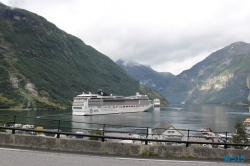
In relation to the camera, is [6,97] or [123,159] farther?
[6,97]

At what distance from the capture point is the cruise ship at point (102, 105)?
514ft

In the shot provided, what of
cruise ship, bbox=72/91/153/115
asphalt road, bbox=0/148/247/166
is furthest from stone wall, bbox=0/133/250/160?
cruise ship, bbox=72/91/153/115

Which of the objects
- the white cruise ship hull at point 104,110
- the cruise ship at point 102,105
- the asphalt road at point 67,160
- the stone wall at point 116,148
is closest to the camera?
the asphalt road at point 67,160

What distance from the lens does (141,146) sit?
12.6m

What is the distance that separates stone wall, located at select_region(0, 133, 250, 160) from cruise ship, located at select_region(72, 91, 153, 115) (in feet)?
467

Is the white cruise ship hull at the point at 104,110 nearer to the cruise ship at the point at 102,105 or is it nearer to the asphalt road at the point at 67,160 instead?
the cruise ship at the point at 102,105

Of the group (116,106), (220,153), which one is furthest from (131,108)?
(220,153)

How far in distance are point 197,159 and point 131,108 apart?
170 meters

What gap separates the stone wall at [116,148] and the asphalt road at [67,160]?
77 cm

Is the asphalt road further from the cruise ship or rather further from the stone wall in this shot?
the cruise ship

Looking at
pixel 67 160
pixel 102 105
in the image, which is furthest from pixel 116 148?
pixel 102 105

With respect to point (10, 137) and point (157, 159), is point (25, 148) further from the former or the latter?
point (157, 159)

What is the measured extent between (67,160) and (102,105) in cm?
15516

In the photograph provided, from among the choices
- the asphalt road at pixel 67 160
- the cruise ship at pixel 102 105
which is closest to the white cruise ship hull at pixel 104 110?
the cruise ship at pixel 102 105
